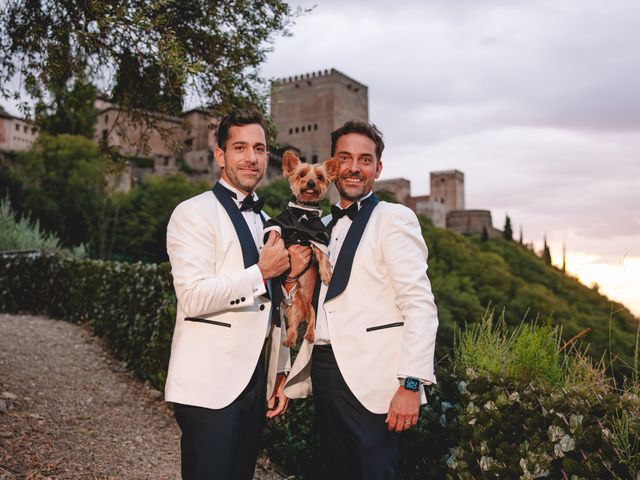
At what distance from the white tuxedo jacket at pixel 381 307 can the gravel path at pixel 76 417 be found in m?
2.63

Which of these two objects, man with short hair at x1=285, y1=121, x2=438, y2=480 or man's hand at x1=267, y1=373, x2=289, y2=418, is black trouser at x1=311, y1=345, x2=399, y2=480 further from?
man's hand at x1=267, y1=373, x2=289, y2=418

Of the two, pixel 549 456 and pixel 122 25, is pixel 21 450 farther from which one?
pixel 549 456

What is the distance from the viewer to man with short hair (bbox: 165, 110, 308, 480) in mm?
2564

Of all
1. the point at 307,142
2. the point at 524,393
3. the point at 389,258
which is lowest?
the point at 524,393

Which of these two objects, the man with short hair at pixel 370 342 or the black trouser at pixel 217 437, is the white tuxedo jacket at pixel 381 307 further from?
the black trouser at pixel 217 437

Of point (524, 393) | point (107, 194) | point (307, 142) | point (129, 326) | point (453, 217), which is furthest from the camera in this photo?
point (453, 217)

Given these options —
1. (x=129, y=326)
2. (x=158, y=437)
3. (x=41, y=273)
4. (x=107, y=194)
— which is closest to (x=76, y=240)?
(x=107, y=194)

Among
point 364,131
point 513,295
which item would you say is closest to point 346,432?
point 364,131

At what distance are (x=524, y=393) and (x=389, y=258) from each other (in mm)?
1035

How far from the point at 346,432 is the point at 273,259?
0.92m

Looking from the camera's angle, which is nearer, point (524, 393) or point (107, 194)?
point (524, 393)

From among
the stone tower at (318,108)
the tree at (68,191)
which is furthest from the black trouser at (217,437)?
the stone tower at (318,108)

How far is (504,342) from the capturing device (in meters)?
3.73

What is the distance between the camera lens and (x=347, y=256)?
9.22 feet
